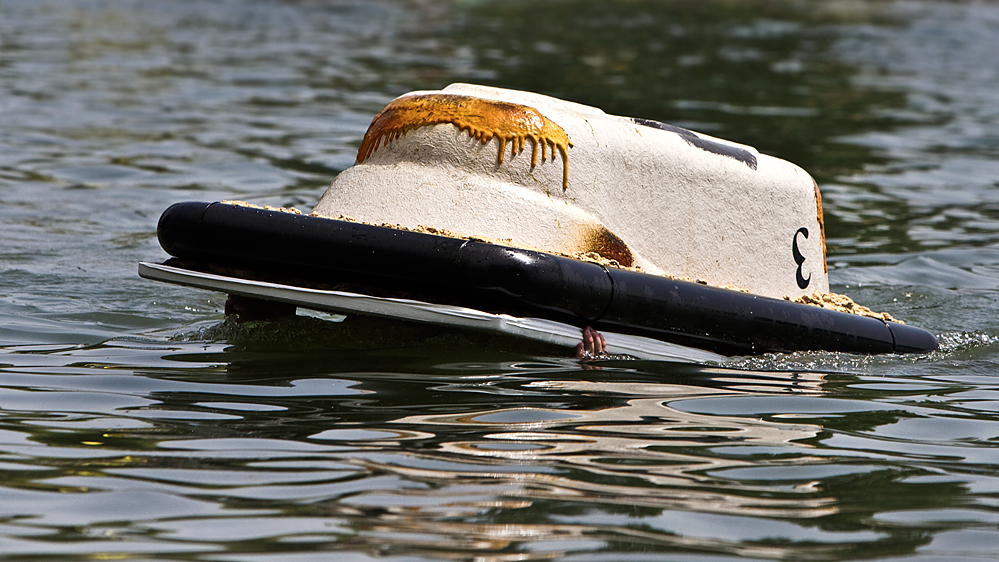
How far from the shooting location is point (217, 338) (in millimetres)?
5211

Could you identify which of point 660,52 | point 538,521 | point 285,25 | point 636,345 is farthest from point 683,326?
point 285,25

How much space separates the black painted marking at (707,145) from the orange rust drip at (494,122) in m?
0.50

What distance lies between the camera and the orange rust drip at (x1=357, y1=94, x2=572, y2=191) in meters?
5.02

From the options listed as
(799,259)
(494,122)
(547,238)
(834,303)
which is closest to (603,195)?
(547,238)

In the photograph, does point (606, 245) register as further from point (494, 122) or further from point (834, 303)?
point (834, 303)

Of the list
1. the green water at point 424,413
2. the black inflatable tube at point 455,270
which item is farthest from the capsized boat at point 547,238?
the green water at point 424,413

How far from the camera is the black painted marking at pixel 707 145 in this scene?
543 centimetres

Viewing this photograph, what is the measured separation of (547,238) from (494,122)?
53cm

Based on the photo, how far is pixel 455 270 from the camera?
4.45 m

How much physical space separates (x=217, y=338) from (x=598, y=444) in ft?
6.74

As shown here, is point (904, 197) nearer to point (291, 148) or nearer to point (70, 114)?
point (291, 148)

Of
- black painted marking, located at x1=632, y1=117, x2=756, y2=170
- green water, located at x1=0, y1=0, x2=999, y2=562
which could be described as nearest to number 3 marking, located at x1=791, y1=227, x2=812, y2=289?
black painted marking, located at x1=632, y1=117, x2=756, y2=170

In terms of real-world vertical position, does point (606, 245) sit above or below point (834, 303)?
above

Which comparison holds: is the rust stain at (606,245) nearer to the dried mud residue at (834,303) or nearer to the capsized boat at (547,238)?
the capsized boat at (547,238)
